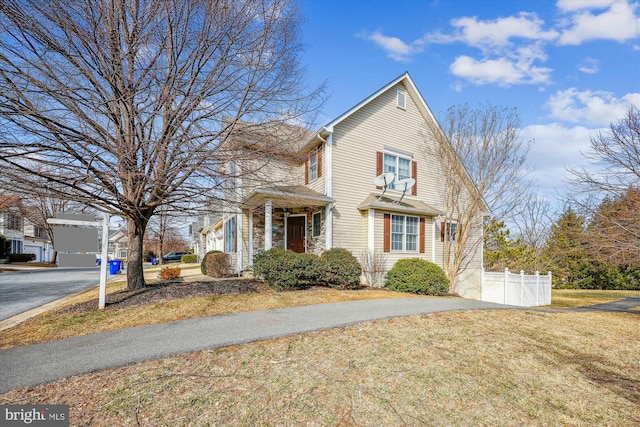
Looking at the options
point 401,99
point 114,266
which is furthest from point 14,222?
point 401,99

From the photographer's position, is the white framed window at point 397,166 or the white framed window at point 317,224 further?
the white framed window at point 397,166

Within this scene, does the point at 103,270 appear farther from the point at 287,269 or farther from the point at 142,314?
the point at 287,269

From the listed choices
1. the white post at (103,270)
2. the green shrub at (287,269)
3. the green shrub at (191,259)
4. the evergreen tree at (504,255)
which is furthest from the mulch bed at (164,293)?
the green shrub at (191,259)

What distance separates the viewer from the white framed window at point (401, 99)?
46.9ft

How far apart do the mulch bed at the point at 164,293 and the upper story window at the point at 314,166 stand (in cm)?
538

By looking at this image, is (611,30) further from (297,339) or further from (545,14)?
(297,339)

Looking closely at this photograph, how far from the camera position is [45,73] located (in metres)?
5.61

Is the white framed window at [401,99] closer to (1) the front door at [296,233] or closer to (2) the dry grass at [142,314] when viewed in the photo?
(1) the front door at [296,233]

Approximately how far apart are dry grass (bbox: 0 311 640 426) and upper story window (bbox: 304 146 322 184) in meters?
8.62

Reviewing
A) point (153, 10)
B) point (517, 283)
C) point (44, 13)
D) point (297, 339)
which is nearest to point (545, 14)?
point (517, 283)

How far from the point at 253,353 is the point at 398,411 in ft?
7.11

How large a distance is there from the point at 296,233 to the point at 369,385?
1018 cm

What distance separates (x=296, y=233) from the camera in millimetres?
13453

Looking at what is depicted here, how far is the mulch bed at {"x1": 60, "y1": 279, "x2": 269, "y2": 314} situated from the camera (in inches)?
275
